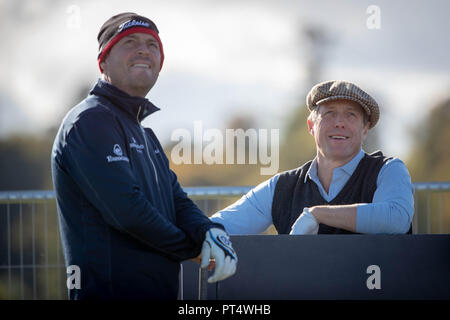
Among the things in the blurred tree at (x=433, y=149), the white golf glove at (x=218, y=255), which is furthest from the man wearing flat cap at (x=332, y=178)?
the blurred tree at (x=433, y=149)

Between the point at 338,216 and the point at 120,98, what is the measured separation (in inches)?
45.3

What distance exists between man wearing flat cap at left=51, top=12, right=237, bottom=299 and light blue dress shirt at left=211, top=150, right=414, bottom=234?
0.85 m

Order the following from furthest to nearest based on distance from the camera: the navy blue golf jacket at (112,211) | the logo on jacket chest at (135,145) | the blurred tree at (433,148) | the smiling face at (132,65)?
the blurred tree at (433,148)
the smiling face at (132,65)
the logo on jacket chest at (135,145)
the navy blue golf jacket at (112,211)

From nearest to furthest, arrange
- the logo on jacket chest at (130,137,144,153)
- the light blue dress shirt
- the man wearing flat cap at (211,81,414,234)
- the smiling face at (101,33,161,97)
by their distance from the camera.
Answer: the logo on jacket chest at (130,137,144,153) < the smiling face at (101,33,161,97) < the light blue dress shirt < the man wearing flat cap at (211,81,414,234)

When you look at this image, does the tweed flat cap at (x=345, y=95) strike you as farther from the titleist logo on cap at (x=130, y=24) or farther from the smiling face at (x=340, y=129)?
the titleist logo on cap at (x=130, y=24)

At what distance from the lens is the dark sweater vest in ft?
10.9

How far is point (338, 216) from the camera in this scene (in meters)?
3.07

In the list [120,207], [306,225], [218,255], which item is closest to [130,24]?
[120,207]

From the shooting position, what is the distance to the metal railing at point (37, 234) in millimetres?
5707

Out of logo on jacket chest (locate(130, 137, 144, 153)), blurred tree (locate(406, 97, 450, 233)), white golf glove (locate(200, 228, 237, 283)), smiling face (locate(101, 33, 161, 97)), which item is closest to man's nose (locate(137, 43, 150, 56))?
smiling face (locate(101, 33, 161, 97))

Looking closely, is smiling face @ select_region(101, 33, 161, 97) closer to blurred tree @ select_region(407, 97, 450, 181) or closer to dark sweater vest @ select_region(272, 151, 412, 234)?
dark sweater vest @ select_region(272, 151, 412, 234)

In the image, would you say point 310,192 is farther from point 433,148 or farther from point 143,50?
point 433,148

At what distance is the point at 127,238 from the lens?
2326 millimetres

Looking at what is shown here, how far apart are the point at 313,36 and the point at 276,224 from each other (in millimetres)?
8328
